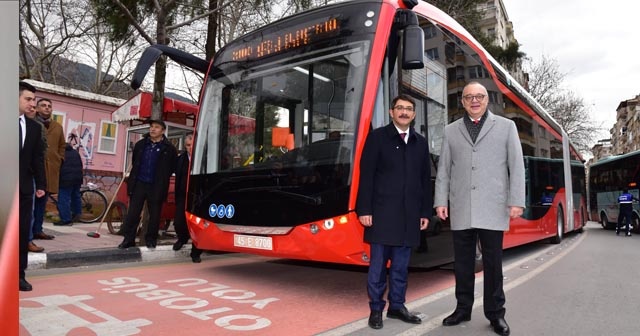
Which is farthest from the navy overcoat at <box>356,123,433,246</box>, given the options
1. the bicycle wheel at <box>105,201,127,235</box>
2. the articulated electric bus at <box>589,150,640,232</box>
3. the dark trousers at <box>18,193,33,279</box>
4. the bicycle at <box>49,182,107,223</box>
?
the articulated electric bus at <box>589,150,640,232</box>

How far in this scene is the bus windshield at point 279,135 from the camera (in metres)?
4.30

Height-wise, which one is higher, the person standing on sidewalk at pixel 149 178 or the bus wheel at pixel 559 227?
the person standing on sidewalk at pixel 149 178

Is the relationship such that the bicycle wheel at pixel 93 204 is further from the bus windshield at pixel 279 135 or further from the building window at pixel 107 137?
the bus windshield at pixel 279 135

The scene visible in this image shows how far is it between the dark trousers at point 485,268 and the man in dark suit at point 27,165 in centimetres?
405

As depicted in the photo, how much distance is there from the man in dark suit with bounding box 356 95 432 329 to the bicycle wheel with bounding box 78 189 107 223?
9.25 meters

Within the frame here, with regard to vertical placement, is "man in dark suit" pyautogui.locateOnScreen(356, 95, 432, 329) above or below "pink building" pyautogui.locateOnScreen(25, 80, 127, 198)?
below

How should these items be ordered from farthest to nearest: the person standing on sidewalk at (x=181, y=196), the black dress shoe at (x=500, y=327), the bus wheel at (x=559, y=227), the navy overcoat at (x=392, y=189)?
the bus wheel at (x=559, y=227), the person standing on sidewalk at (x=181, y=196), the navy overcoat at (x=392, y=189), the black dress shoe at (x=500, y=327)

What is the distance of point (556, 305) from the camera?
4.52 metres

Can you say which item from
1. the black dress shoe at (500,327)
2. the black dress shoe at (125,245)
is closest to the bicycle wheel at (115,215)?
the black dress shoe at (125,245)

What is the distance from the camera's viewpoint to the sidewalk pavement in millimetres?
5754

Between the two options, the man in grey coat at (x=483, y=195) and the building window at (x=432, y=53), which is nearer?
the man in grey coat at (x=483, y=195)

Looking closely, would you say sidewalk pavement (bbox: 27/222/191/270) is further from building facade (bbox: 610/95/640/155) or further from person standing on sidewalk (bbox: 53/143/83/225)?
building facade (bbox: 610/95/640/155)

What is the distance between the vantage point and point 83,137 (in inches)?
582

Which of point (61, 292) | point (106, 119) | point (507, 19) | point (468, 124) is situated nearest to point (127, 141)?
point (106, 119)
